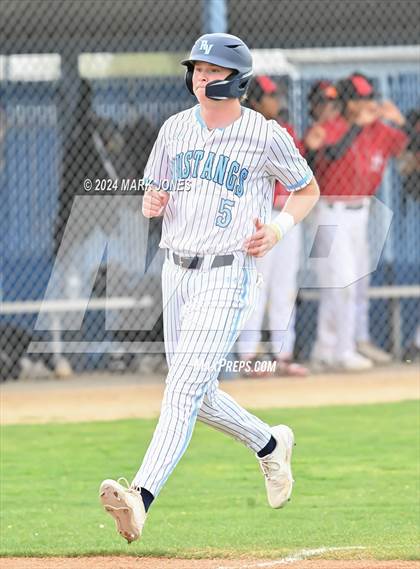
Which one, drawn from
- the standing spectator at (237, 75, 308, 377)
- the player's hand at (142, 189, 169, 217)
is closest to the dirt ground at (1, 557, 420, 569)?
the player's hand at (142, 189, 169, 217)

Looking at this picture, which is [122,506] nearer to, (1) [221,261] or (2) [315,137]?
(1) [221,261]

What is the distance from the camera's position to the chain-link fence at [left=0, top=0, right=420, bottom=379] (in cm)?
1170

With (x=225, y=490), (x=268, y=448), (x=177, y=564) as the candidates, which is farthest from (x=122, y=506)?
(x=225, y=490)

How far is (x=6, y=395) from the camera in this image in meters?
11.3

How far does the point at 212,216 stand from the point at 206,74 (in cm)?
54

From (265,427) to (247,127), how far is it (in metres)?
1.24

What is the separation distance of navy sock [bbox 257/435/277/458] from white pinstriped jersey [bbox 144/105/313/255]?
90 centimetres

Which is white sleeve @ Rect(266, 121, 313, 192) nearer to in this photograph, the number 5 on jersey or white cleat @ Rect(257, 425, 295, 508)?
the number 5 on jersey

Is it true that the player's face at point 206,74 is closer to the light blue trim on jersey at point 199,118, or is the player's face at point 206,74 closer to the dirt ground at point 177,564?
the light blue trim on jersey at point 199,118

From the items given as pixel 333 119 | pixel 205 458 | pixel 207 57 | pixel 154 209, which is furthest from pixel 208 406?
pixel 333 119

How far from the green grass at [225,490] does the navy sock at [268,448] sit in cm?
43

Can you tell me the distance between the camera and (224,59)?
5445 mm

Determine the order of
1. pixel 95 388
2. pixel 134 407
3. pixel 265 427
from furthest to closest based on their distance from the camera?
pixel 95 388 < pixel 134 407 < pixel 265 427

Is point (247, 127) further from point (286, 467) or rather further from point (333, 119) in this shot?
point (333, 119)
